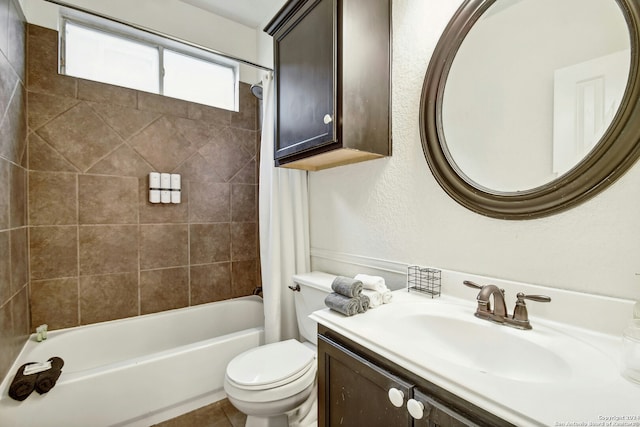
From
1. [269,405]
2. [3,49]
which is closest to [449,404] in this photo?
[269,405]

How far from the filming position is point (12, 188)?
56.0 inches

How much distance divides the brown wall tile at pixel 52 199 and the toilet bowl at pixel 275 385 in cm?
152

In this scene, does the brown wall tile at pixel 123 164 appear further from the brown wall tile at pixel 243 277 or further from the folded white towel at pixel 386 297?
the folded white towel at pixel 386 297

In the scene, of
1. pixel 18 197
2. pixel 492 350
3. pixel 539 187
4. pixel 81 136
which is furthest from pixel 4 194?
pixel 539 187

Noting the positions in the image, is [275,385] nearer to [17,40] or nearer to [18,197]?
[18,197]

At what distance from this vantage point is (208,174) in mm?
2293

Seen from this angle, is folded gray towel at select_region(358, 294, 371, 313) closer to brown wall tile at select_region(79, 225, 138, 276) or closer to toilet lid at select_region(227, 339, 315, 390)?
toilet lid at select_region(227, 339, 315, 390)

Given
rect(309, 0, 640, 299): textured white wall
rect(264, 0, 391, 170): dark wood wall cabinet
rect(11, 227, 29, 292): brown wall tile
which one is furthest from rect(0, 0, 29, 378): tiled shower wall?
rect(309, 0, 640, 299): textured white wall

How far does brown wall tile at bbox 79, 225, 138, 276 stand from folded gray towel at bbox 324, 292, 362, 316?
5.72ft

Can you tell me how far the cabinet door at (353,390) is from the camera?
693 millimetres

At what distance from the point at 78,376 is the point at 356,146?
1755 millimetres

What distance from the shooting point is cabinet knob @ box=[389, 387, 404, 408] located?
0.66 metres

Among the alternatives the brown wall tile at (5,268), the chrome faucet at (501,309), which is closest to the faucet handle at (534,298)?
the chrome faucet at (501,309)

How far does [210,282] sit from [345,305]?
1739 millimetres
